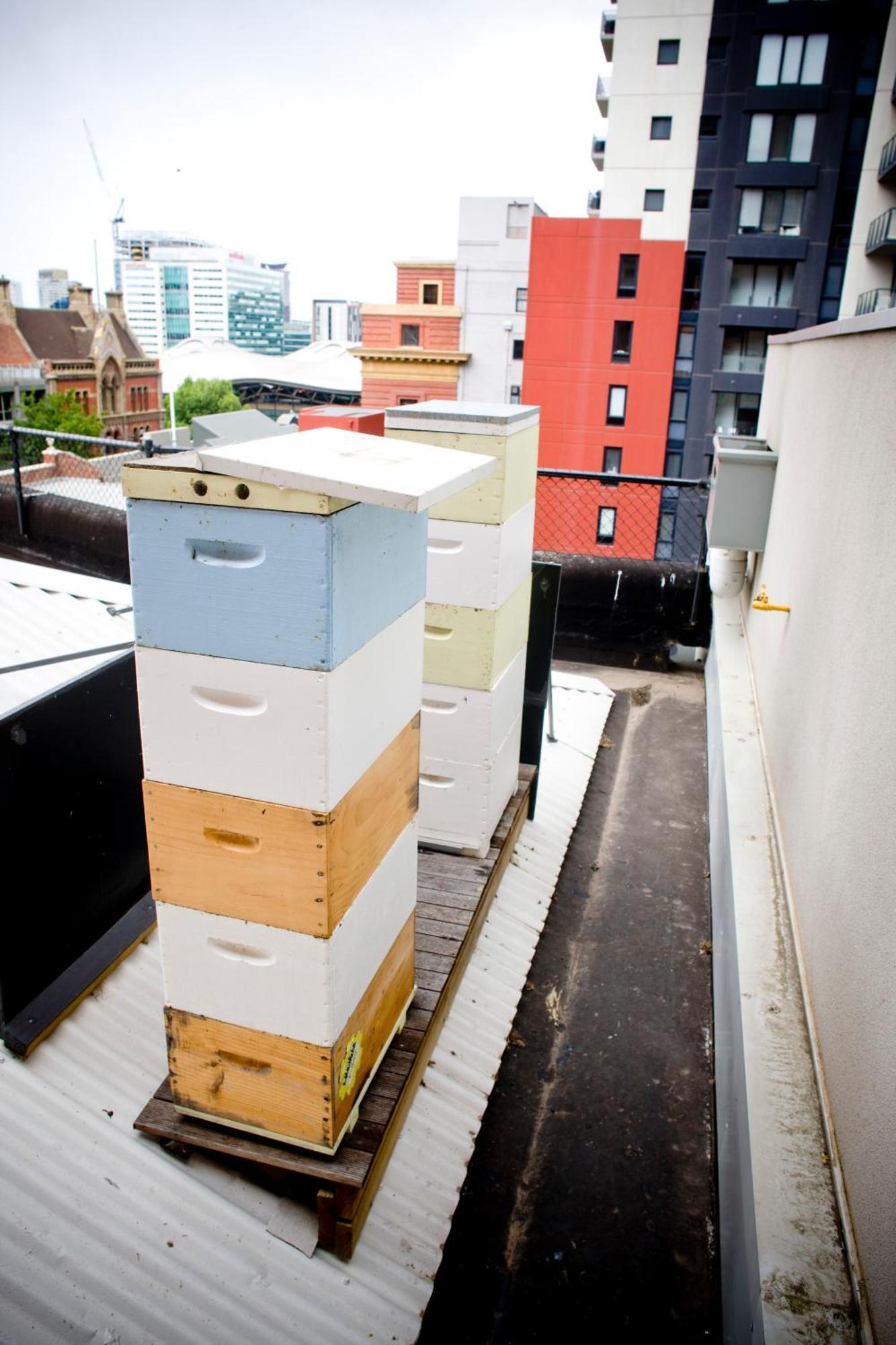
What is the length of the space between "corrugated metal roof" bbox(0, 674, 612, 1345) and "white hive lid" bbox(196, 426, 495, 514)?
2223mm

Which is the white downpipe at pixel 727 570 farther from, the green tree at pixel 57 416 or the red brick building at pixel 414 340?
the green tree at pixel 57 416

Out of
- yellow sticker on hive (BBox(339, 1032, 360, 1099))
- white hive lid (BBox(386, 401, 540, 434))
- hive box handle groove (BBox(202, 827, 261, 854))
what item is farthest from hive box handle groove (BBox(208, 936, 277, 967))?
white hive lid (BBox(386, 401, 540, 434))

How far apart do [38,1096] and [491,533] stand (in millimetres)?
2740

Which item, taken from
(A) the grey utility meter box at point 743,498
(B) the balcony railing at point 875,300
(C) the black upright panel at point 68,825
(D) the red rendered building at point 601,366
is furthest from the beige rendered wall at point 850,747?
(D) the red rendered building at point 601,366

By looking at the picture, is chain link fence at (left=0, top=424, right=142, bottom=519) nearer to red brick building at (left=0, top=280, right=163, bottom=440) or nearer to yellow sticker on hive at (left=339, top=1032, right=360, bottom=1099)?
yellow sticker on hive at (left=339, top=1032, right=360, bottom=1099)

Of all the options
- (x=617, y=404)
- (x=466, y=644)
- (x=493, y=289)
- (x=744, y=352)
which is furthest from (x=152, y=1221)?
(x=493, y=289)

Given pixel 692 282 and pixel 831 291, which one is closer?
pixel 831 291

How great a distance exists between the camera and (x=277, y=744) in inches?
88.6

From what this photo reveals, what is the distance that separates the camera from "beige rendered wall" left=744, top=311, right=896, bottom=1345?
7.06 feet

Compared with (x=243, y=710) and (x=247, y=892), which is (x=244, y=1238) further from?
(x=243, y=710)

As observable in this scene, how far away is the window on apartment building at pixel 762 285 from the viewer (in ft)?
82.7

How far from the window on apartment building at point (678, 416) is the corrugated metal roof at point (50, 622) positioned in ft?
77.6

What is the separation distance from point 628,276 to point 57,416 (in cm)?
3780

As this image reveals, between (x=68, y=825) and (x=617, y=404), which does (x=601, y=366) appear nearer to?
(x=617, y=404)
